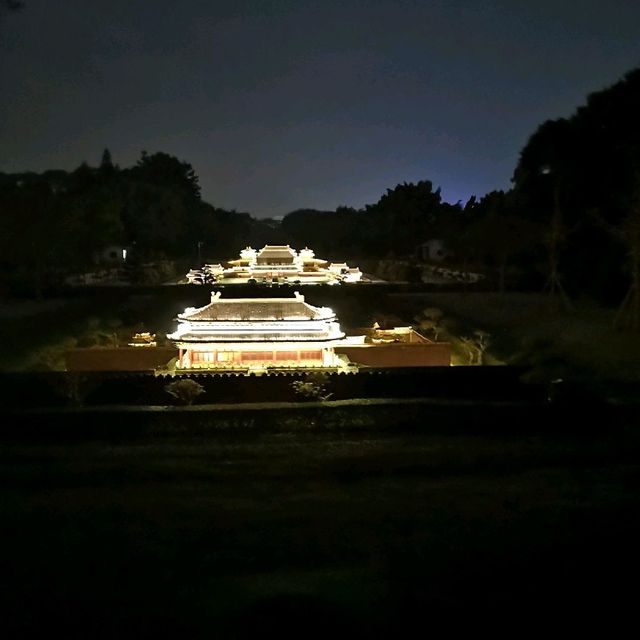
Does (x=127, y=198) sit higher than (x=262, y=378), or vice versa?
(x=127, y=198)

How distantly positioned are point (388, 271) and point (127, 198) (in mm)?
31121

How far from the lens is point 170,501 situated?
7391 mm

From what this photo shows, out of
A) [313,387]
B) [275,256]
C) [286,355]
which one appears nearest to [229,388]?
[313,387]

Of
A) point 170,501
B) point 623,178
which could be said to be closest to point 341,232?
point 623,178

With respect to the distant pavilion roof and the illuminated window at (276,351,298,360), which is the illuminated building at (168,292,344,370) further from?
the distant pavilion roof

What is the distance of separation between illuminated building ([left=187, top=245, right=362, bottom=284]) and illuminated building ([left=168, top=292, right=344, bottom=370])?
74.4 ft

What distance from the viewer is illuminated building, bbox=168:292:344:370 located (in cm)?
1772

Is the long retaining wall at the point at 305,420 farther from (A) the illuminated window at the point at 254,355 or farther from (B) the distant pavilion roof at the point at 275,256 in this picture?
(B) the distant pavilion roof at the point at 275,256

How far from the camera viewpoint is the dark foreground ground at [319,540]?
4.70m

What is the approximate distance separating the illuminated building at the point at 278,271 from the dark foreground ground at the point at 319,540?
3206 cm

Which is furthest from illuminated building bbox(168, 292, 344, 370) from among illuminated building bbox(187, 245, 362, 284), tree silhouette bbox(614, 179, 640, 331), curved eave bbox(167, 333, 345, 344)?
illuminated building bbox(187, 245, 362, 284)

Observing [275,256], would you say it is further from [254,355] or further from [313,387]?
[313,387]

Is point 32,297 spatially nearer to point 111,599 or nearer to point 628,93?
point 628,93

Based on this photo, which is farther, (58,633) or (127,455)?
(127,455)
